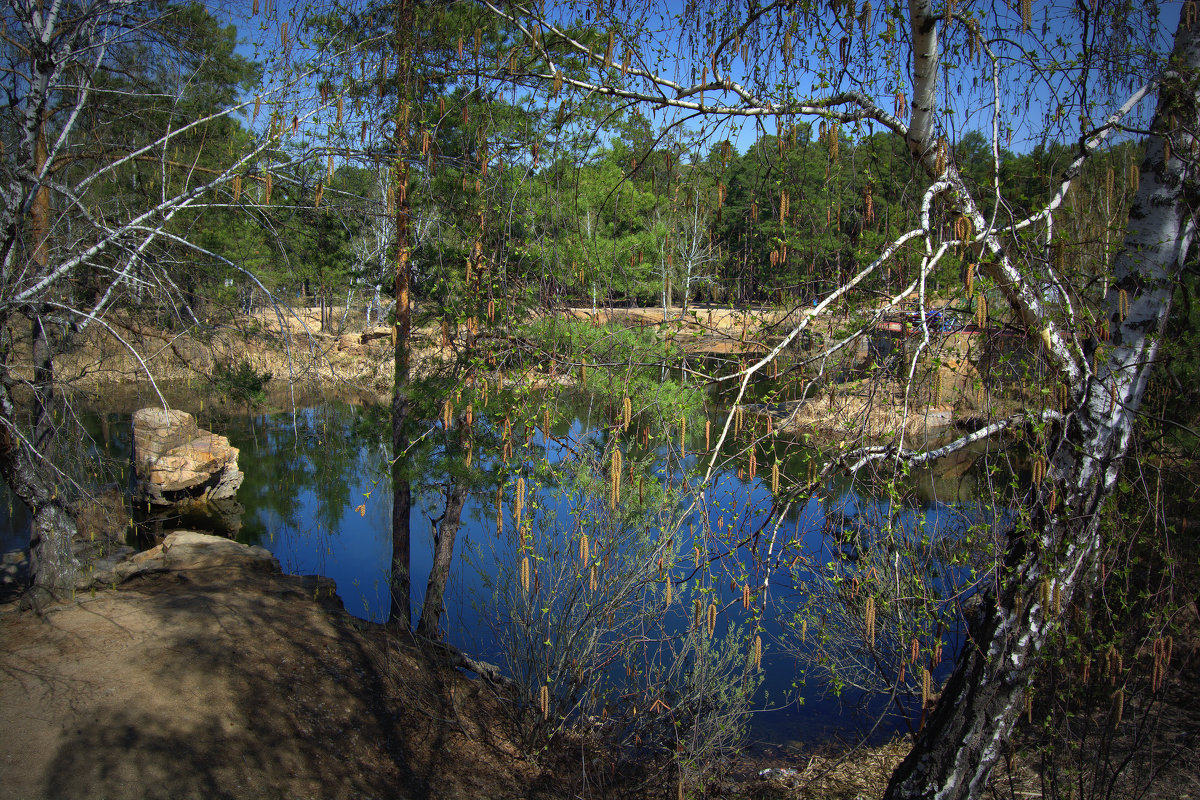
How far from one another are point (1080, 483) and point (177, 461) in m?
16.3

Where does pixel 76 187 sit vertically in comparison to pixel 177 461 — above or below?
above

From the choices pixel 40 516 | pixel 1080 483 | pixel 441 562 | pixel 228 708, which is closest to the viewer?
pixel 1080 483

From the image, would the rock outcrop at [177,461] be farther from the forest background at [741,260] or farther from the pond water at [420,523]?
the forest background at [741,260]

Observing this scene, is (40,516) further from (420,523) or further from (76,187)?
(420,523)

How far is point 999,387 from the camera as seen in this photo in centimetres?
387

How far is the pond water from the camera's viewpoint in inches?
270

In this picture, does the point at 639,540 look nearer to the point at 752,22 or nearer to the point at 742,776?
the point at 742,776

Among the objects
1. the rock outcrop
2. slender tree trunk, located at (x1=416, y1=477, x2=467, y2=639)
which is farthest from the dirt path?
the rock outcrop

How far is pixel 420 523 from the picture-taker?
15.0m

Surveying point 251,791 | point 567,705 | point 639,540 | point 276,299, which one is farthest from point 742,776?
point 276,299

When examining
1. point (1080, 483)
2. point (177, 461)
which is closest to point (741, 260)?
point (1080, 483)

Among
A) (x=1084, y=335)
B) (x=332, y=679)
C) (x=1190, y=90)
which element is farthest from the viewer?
(x=332, y=679)

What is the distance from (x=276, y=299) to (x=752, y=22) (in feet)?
13.2

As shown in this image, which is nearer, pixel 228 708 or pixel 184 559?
pixel 228 708
